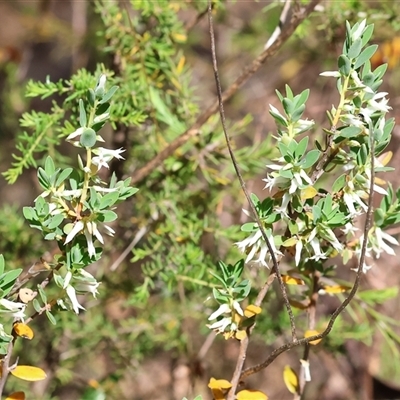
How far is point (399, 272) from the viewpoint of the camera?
1134 mm

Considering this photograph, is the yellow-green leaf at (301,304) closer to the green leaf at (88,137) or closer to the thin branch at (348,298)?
the thin branch at (348,298)

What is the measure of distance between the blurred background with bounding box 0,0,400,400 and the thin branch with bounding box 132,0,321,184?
2.5 inches

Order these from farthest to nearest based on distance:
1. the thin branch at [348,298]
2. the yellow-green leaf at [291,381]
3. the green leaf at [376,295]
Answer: the green leaf at [376,295] < the yellow-green leaf at [291,381] < the thin branch at [348,298]

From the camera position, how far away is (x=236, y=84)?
2.13 ft

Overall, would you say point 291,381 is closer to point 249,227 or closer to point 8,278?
point 249,227

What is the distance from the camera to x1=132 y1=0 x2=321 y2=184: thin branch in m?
0.63

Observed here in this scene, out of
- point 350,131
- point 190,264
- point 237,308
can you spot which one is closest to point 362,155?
point 350,131

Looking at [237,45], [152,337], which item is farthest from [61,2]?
[152,337]

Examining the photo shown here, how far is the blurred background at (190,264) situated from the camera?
0.76 m

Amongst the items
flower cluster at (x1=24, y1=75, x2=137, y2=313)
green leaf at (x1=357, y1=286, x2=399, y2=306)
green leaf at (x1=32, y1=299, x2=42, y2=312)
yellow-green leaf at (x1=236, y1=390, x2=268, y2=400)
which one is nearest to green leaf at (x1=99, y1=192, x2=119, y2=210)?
flower cluster at (x1=24, y1=75, x2=137, y2=313)

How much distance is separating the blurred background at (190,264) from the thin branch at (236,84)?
6 cm

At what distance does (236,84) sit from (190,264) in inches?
8.3

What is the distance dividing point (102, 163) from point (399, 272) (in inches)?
33.1

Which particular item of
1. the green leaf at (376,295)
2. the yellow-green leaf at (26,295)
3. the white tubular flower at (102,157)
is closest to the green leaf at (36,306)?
the yellow-green leaf at (26,295)
